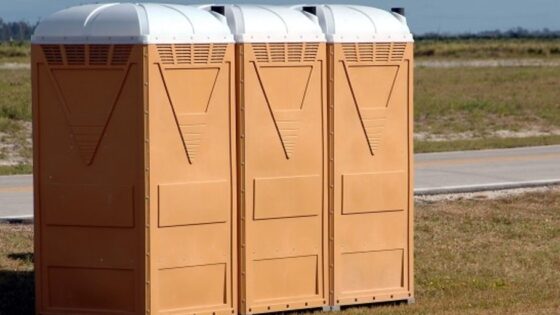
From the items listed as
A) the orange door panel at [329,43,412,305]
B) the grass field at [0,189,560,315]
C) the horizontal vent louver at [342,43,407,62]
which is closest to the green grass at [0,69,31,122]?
the grass field at [0,189,560,315]

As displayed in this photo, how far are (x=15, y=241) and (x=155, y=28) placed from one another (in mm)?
5140

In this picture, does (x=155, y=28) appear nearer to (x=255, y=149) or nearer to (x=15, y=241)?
(x=255, y=149)

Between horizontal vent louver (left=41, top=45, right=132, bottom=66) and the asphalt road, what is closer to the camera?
horizontal vent louver (left=41, top=45, right=132, bottom=66)

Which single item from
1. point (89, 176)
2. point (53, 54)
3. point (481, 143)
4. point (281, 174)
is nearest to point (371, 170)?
point (281, 174)

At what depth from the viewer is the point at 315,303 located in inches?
389

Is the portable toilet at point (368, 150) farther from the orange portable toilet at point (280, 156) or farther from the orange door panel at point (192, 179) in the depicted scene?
the orange door panel at point (192, 179)

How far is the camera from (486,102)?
39.4 m

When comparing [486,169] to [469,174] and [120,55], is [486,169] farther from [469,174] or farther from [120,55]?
[120,55]

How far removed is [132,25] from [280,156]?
160 cm

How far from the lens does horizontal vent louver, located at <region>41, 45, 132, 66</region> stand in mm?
8773

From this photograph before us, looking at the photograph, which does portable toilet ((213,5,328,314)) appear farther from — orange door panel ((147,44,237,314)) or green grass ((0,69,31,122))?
green grass ((0,69,31,122))

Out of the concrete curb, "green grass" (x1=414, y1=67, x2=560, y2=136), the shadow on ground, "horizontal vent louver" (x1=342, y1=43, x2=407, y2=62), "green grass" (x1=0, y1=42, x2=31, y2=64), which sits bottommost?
"green grass" (x1=0, y1=42, x2=31, y2=64)

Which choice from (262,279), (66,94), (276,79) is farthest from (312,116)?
(66,94)

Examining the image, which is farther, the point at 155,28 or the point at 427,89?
the point at 427,89
